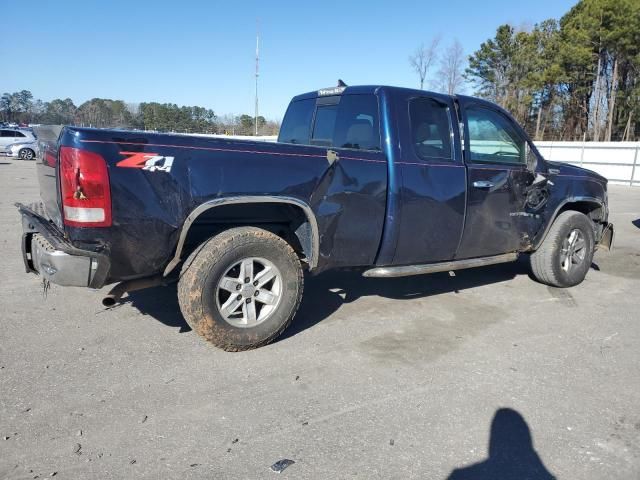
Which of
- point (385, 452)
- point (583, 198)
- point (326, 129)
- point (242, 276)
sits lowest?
point (385, 452)

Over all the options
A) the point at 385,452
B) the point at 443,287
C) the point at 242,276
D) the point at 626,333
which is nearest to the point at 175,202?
the point at 242,276

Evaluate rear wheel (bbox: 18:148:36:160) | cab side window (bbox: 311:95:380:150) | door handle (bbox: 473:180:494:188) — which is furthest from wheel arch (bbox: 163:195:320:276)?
rear wheel (bbox: 18:148:36:160)

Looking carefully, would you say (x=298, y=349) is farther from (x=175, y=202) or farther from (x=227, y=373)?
(x=175, y=202)

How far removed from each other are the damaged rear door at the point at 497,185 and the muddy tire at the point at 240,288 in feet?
6.17

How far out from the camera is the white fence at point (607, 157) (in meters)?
23.0

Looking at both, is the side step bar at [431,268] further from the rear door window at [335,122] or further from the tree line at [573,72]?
the tree line at [573,72]

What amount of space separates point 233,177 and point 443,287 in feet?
10.4

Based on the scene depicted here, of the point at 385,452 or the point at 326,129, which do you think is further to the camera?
the point at 326,129

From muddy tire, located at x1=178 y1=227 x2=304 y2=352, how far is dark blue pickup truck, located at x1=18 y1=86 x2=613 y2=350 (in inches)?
0.4

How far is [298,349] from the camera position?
3928mm

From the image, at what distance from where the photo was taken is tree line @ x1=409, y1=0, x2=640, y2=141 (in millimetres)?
35584

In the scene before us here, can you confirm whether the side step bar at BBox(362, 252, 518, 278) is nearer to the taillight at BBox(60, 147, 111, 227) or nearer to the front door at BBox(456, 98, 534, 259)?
the front door at BBox(456, 98, 534, 259)

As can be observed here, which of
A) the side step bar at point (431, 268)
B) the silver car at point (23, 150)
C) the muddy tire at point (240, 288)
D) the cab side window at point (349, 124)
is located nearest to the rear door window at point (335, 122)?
the cab side window at point (349, 124)

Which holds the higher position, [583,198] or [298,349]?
[583,198]
